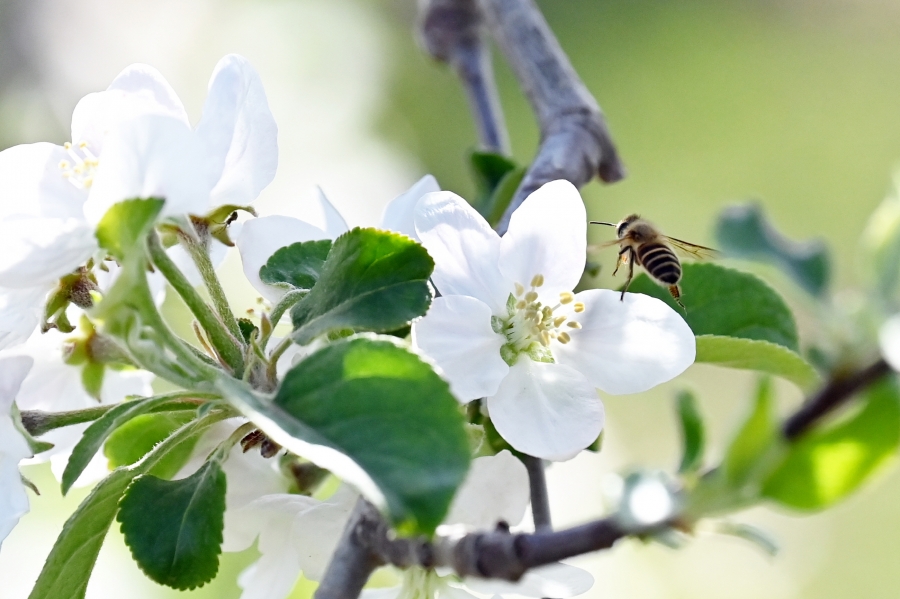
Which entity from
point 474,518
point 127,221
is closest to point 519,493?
point 474,518

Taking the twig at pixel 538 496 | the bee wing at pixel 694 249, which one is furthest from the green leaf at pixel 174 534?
the bee wing at pixel 694 249

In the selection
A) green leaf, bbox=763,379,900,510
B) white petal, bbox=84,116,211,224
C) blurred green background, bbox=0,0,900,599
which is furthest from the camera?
blurred green background, bbox=0,0,900,599

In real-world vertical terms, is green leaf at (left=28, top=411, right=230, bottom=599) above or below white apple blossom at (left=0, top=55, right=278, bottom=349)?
below

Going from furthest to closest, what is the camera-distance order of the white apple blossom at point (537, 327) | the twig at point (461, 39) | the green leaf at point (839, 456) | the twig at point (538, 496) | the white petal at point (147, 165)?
the twig at point (461, 39) → the twig at point (538, 496) → the white apple blossom at point (537, 327) → the white petal at point (147, 165) → the green leaf at point (839, 456)

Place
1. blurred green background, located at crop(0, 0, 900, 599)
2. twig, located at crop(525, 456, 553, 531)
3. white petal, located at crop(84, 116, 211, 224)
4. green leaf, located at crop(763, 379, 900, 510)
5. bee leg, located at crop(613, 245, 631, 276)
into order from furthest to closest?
blurred green background, located at crop(0, 0, 900, 599) → bee leg, located at crop(613, 245, 631, 276) → twig, located at crop(525, 456, 553, 531) → white petal, located at crop(84, 116, 211, 224) → green leaf, located at crop(763, 379, 900, 510)

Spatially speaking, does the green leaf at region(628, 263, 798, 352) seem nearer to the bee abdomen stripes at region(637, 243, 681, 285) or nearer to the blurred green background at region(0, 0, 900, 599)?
the bee abdomen stripes at region(637, 243, 681, 285)

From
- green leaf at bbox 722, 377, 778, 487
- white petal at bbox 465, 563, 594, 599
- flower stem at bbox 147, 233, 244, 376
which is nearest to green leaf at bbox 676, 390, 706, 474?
green leaf at bbox 722, 377, 778, 487

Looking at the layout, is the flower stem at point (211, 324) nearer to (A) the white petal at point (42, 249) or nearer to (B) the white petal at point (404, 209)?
(A) the white petal at point (42, 249)

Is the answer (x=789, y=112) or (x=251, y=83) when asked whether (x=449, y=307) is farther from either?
(x=789, y=112)
